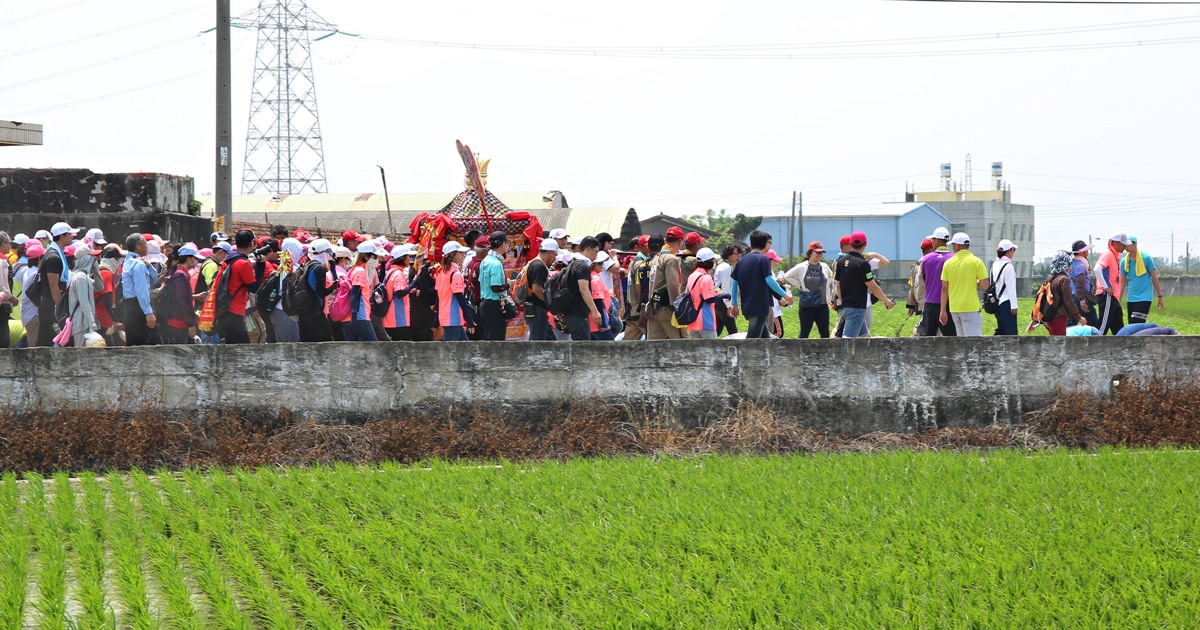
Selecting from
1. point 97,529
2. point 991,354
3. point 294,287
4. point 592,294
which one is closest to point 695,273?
point 592,294

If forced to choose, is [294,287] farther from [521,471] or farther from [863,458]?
[863,458]

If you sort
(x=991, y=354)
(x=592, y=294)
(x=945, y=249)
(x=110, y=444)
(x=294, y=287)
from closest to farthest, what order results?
(x=110, y=444), (x=991, y=354), (x=294, y=287), (x=592, y=294), (x=945, y=249)

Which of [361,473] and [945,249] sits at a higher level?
[945,249]

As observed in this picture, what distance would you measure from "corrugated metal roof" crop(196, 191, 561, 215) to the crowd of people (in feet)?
134

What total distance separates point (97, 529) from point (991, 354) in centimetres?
700

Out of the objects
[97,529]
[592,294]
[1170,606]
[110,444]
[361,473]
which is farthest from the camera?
[592,294]

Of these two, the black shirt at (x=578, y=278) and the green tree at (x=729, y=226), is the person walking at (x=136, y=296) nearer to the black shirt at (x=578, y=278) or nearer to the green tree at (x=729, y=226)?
the black shirt at (x=578, y=278)

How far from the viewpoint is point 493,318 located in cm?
1262

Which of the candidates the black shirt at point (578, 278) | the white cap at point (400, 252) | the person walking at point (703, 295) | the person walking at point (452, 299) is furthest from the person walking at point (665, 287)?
the white cap at point (400, 252)

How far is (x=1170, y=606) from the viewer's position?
17.2 ft

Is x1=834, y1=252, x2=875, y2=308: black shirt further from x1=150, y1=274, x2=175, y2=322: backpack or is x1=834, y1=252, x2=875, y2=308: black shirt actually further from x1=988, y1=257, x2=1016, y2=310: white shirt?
x1=150, y1=274, x2=175, y2=322: backpack

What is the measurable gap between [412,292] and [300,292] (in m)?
1.67

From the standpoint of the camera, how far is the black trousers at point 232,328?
11.6 meters

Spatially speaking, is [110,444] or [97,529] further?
[110,444]
